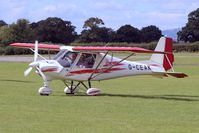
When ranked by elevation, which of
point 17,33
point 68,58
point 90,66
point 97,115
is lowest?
point 97,115

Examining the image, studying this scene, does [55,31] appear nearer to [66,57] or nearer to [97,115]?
[66,57]

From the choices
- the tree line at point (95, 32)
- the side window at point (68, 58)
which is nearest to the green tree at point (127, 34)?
the tree line at point (95, 32)

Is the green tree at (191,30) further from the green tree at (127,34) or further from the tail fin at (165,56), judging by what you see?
the tail fin at (165,56)

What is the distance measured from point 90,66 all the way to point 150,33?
390ft

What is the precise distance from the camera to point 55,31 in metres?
125

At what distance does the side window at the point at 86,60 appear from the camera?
21828 mm

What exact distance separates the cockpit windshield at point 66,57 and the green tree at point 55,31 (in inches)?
3874

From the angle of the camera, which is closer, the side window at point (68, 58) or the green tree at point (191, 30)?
the side window at point (68, 58)

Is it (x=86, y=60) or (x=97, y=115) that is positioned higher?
(x=86, y=60)

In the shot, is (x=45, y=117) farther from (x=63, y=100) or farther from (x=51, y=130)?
(x=63, y=100)

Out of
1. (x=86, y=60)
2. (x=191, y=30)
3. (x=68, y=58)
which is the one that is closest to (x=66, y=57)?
(x=68, y=58)

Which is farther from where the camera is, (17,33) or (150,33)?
(150,33)

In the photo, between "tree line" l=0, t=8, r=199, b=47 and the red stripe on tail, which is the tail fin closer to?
the red stripe on tail

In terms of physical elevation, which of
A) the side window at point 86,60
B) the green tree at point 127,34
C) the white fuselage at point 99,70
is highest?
the side window at point 86,60
